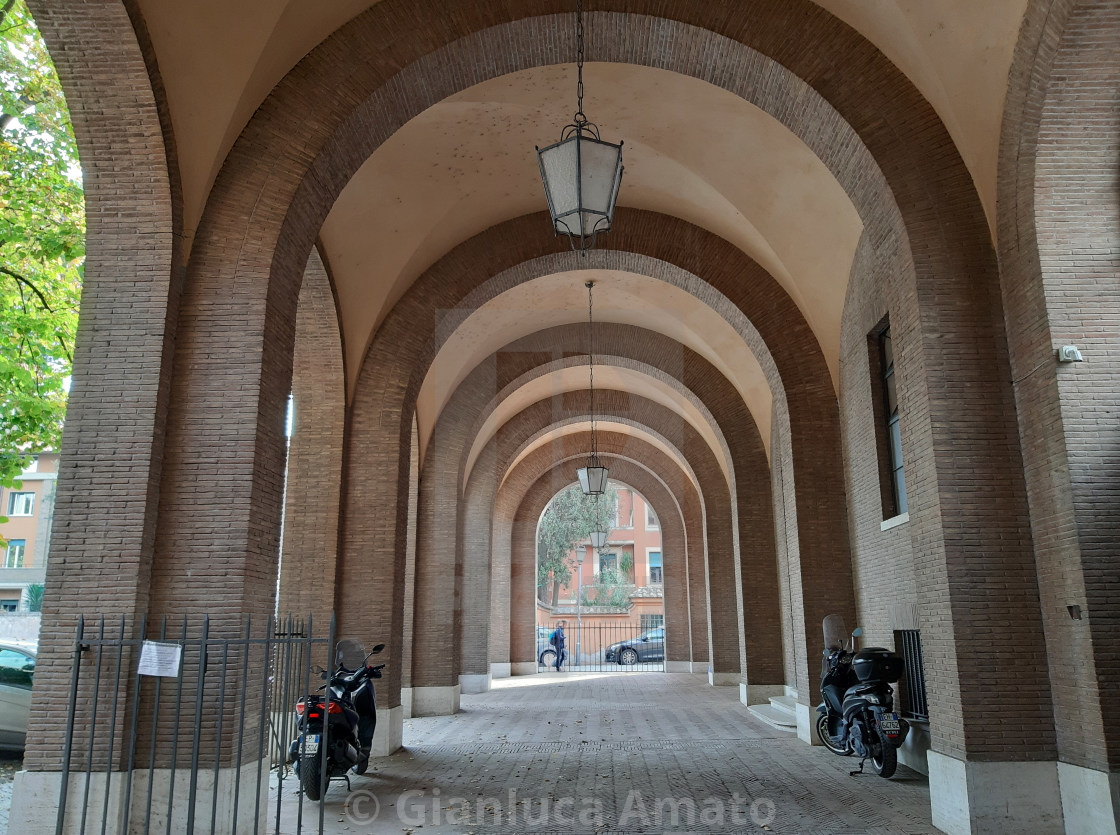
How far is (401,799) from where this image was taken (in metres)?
6.96

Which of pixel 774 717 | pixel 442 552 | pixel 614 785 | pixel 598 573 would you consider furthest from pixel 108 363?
pixel 598 573

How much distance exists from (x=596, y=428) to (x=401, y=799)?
16.6m

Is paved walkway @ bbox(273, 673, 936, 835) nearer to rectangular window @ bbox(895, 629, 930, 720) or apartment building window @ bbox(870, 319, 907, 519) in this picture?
rectangular window @ bbox(895, 629, 930, 720)

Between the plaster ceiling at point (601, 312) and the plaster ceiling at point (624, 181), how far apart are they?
282 centimetres

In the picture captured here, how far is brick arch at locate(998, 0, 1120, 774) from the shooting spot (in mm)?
5172

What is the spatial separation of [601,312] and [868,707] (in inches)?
361

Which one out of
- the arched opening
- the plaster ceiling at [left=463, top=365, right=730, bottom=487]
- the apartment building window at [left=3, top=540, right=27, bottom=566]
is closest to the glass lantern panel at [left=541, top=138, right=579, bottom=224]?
the plaster ceiling at [left=463, top=365, right=730, bottom=487]

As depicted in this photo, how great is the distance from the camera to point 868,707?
7.75 metres

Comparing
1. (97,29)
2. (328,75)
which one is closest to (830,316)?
(328,75)

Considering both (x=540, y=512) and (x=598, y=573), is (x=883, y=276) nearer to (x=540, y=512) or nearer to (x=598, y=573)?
(x=540, y=512)

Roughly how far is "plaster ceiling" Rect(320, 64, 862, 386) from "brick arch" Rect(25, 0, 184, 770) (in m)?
3.34

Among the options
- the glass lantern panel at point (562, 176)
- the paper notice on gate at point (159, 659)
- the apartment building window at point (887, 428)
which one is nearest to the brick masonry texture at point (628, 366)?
the apartment building window at point (887, 428)

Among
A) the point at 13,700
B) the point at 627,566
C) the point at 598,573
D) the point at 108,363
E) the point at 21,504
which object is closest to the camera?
the point at 108,363

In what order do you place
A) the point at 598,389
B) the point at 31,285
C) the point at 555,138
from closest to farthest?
the point at 31,285, the point at 555,138, the point at 598,389
